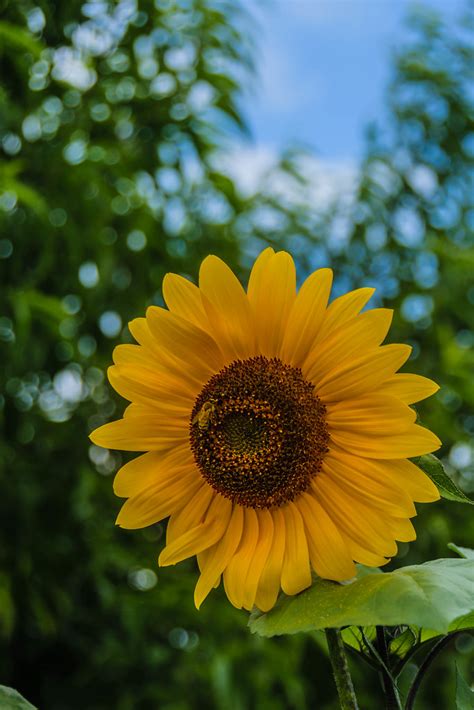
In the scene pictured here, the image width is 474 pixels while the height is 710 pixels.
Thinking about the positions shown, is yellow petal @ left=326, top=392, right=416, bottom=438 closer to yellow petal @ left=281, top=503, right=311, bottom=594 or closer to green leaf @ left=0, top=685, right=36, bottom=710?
yellow petal @ left=281, top=503, right=311, bottom=594

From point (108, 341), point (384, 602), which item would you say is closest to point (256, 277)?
point (384, 602)

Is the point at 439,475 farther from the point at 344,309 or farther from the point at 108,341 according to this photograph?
the point at 108,341

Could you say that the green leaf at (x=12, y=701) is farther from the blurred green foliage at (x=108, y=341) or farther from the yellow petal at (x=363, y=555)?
the blurred green foliage at (x=108, y=341)

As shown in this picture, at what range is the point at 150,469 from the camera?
0.33m

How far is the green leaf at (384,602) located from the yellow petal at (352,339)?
76 millimetres

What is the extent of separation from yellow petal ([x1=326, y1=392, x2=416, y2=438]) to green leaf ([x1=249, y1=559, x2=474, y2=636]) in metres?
0.05

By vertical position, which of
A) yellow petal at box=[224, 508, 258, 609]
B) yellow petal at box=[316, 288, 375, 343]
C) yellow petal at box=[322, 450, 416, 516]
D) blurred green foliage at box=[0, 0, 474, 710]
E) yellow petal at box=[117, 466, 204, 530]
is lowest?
blurred green foliage at box=[0, 0, 474, 710]

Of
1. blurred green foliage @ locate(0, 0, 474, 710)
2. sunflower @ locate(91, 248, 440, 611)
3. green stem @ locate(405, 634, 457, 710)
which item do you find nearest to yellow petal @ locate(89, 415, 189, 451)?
sunflower @ locate(91, 248, 440, 611)

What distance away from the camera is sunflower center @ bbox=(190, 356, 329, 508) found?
0.32 metres

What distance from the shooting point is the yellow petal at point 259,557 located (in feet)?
0.98

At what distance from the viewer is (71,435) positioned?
70.6 inches

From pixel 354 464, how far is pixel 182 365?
0.07m

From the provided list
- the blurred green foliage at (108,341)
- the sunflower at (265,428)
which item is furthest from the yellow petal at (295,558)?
the blurred green foliage at (108,341)

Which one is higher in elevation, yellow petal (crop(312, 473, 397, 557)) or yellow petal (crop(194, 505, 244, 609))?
yellow petal (crop(312, 473, 397, 557))
